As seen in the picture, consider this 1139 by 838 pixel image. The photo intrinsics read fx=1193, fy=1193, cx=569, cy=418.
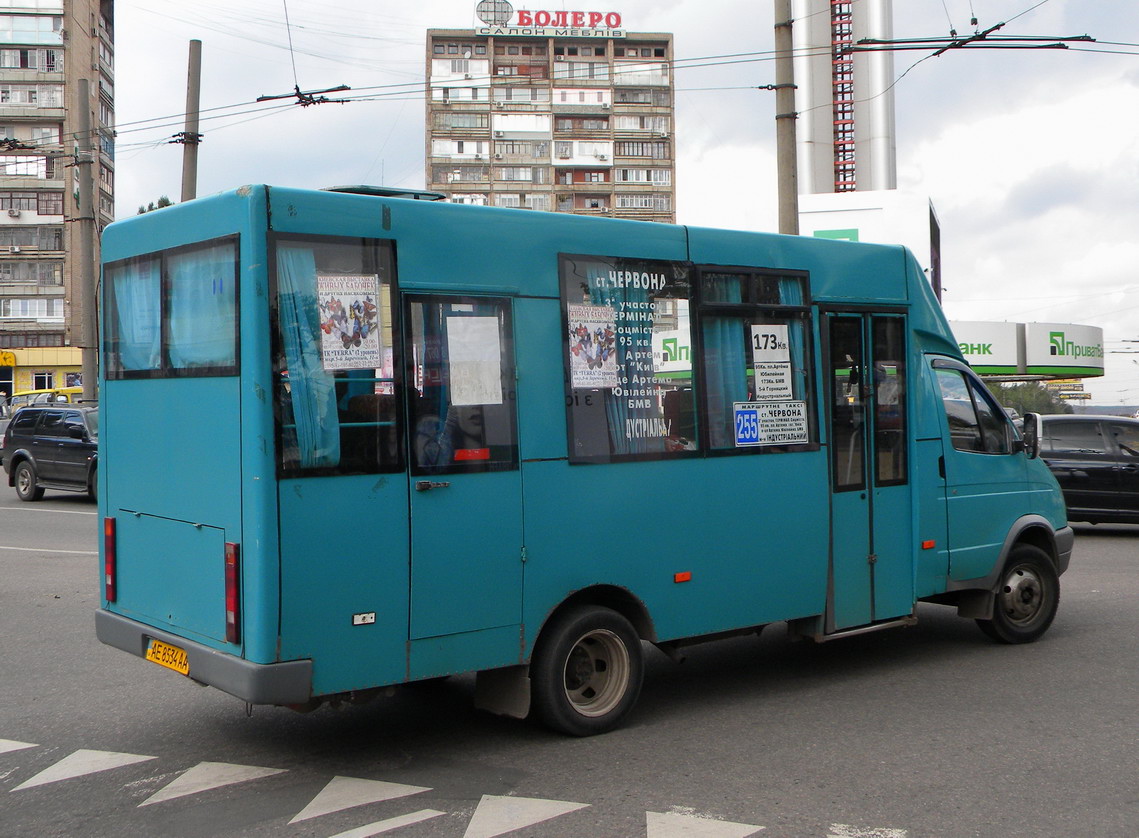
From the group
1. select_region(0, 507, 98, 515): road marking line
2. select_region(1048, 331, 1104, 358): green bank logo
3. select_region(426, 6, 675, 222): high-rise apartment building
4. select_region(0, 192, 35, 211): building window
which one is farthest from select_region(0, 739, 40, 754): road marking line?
select_region(426, 6, 675, 222): high-rise apartment building

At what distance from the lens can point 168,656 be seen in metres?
5.72

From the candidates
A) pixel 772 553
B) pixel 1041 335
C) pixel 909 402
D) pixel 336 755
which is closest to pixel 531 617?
pixel 336 755

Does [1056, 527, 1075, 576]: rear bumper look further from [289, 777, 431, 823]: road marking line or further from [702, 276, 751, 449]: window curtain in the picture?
[289, 777, 431, 823]: road marking line

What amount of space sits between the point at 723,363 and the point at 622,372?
74cm

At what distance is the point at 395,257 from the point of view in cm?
558

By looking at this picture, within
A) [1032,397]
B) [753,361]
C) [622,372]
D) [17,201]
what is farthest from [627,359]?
[1032,397]

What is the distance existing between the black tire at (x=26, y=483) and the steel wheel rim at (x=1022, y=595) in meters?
18.9

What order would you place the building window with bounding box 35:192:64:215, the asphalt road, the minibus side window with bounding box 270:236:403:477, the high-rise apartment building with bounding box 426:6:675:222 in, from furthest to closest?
the high-rise apartment building with bounding box 426:6:675:222, the building window with bounding box 35:192:64:215, the minibus side window with bounding box 270:236:403:477, the asphalt road

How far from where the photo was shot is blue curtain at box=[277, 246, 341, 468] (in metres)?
5.22

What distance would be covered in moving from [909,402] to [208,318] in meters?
4.59

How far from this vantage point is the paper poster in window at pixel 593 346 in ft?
20.5

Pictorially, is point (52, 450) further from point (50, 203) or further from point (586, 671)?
point (50, 203)

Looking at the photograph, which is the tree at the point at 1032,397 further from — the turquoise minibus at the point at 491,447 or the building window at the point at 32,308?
the turquoise minibus at the point at 491,447

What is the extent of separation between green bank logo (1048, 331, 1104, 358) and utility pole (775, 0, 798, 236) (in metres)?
38.5
